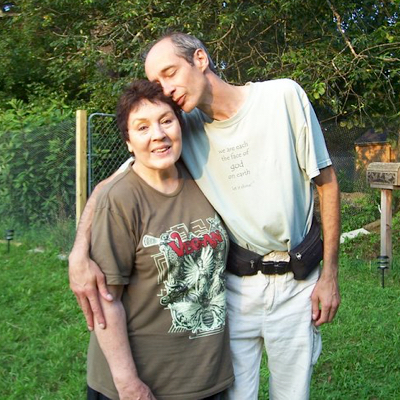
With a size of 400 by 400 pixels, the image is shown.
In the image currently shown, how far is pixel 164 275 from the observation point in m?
1.94

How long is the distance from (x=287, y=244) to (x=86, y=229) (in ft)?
2.61

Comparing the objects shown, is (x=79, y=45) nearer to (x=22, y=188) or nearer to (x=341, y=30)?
(x=22, y=188)

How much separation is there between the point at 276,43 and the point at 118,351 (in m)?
7.94

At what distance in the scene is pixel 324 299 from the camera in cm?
230

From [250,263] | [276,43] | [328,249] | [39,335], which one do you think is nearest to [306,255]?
[328,249]

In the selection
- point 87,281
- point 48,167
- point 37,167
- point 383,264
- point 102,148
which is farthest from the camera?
point 37,167

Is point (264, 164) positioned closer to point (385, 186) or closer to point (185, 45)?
point (185, 45)

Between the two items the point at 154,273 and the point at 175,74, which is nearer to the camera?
the point at 154,273

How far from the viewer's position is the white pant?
2312mm

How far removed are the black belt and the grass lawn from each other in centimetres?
172

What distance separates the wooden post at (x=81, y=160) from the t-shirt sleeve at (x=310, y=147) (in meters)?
4.78

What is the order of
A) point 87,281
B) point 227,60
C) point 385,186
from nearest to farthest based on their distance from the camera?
point 87,281 → point 385,186 → point 227,60

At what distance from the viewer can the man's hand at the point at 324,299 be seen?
2.31 meters

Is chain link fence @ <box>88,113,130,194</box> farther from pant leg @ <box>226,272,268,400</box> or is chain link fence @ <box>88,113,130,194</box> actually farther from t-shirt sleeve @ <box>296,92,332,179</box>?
t-shirt sleeve @ <box>296,92,332,179</box>
